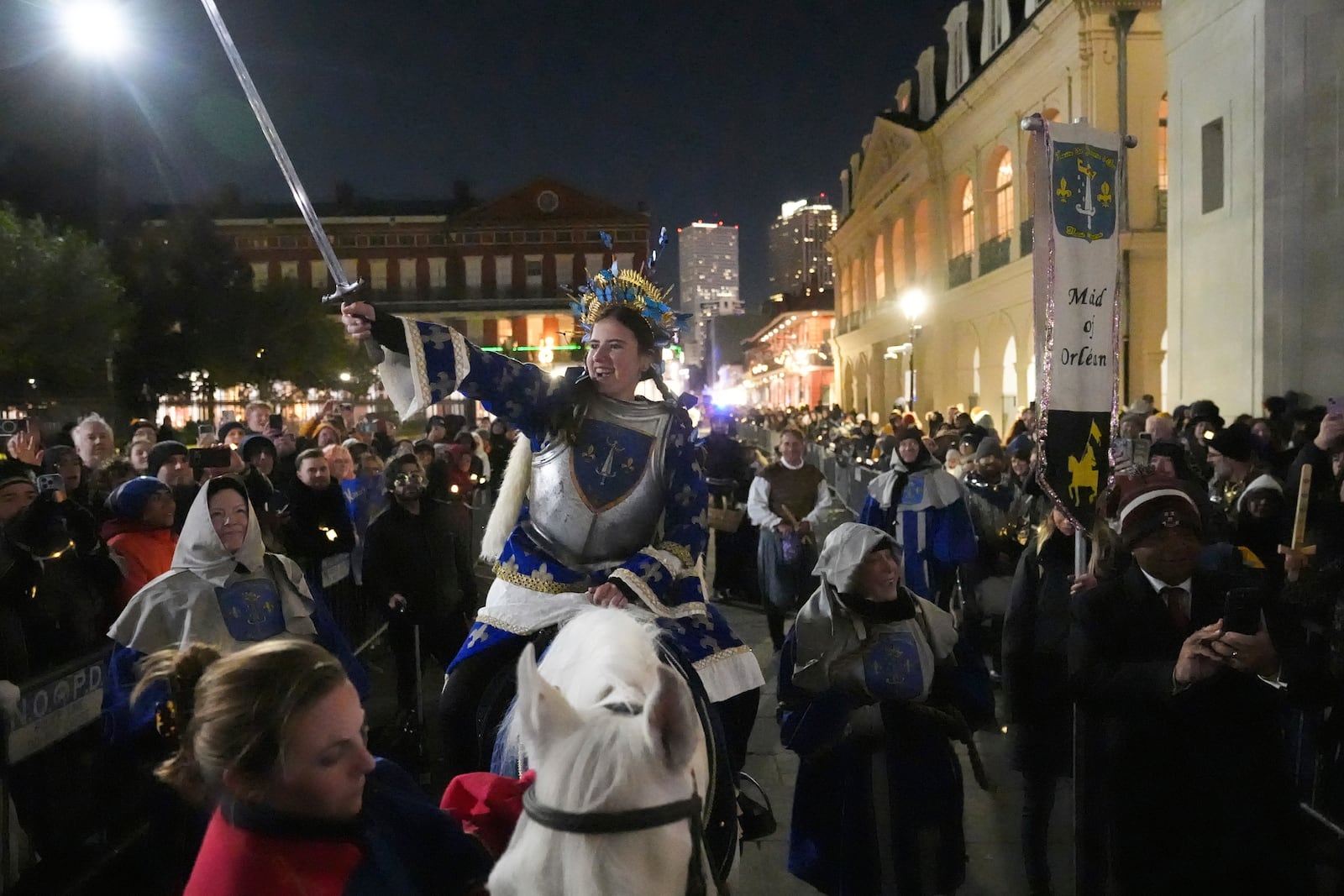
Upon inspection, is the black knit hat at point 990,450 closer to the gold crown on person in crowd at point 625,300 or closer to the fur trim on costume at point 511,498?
the gold crown on person in crowd at point 625,300

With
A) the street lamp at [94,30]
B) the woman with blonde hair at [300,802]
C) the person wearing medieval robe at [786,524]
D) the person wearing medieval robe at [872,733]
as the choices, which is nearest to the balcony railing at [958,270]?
the person wearing medieval robe at [786,524]

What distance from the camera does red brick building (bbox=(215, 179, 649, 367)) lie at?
61.1m

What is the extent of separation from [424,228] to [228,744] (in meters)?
63.9

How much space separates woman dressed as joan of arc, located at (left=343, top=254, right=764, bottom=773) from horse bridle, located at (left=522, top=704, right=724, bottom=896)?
1.11 meters

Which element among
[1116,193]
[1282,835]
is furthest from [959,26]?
[1282,835]

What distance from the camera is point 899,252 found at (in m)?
38.8

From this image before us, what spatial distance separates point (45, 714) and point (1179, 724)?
4.60 metres

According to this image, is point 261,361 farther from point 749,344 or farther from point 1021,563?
point 749,344

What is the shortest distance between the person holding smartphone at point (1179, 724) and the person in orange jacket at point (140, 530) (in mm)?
4536

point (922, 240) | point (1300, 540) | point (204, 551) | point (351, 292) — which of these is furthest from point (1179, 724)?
point (922, 240)

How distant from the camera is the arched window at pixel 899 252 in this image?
37688 mm

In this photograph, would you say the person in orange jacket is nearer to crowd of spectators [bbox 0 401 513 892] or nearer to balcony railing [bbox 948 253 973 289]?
crowd of spectators [bbox 0 401 513 892]

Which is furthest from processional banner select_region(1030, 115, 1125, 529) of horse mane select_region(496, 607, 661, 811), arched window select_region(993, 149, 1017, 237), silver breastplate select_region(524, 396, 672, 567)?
arched window select_region(993, 149, 1017, 237)

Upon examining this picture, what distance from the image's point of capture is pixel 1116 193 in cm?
417
